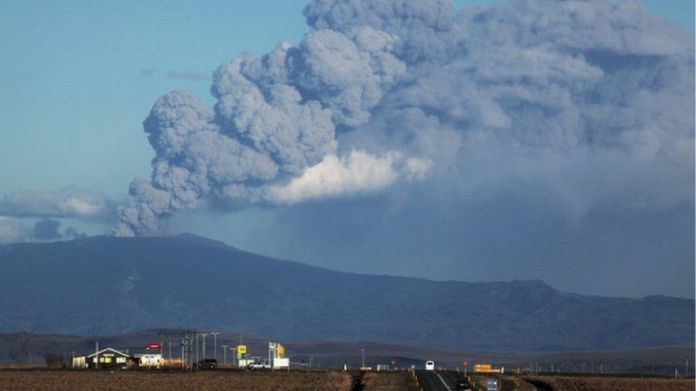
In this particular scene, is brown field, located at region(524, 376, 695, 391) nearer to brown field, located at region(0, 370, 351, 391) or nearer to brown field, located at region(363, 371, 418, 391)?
brown field, located at region(363, 371, 418, 391)

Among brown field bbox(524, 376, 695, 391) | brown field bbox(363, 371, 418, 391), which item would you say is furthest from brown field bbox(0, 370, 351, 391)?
brown field bbox(524, 376, 695, 391)

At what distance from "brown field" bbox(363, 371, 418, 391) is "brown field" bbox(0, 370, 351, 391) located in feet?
7.00

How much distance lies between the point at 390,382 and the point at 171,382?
20137 mm

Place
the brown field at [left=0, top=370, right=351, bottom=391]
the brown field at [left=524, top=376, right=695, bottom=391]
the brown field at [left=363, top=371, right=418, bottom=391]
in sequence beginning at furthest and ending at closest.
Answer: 1. the brown field at [left=524, top=376, right=695, bottom=391]
2. the brown field at [left=0, top=370, right=351, bottom=391]
3. the brown field at [left=363, top=371, right=418, bottom=391]

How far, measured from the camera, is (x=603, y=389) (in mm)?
125688

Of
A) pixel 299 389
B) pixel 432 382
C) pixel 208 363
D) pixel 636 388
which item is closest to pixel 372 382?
pixel 432 382

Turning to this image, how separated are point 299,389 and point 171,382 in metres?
17.9

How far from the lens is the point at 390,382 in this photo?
131125mm

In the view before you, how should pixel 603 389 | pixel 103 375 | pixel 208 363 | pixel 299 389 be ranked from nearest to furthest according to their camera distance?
pixel 299 389 < pixel 603 389 < pixel 103 375 < pixel 208 363

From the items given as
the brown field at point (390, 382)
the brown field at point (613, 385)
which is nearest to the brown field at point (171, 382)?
the brown field at point (390, 382)

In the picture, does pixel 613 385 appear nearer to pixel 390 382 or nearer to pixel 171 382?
pixel 390 382

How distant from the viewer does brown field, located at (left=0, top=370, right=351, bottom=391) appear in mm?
120481

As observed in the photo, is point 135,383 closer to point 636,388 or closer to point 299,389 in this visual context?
point 299,389

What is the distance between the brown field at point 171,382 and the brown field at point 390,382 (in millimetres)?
2134
